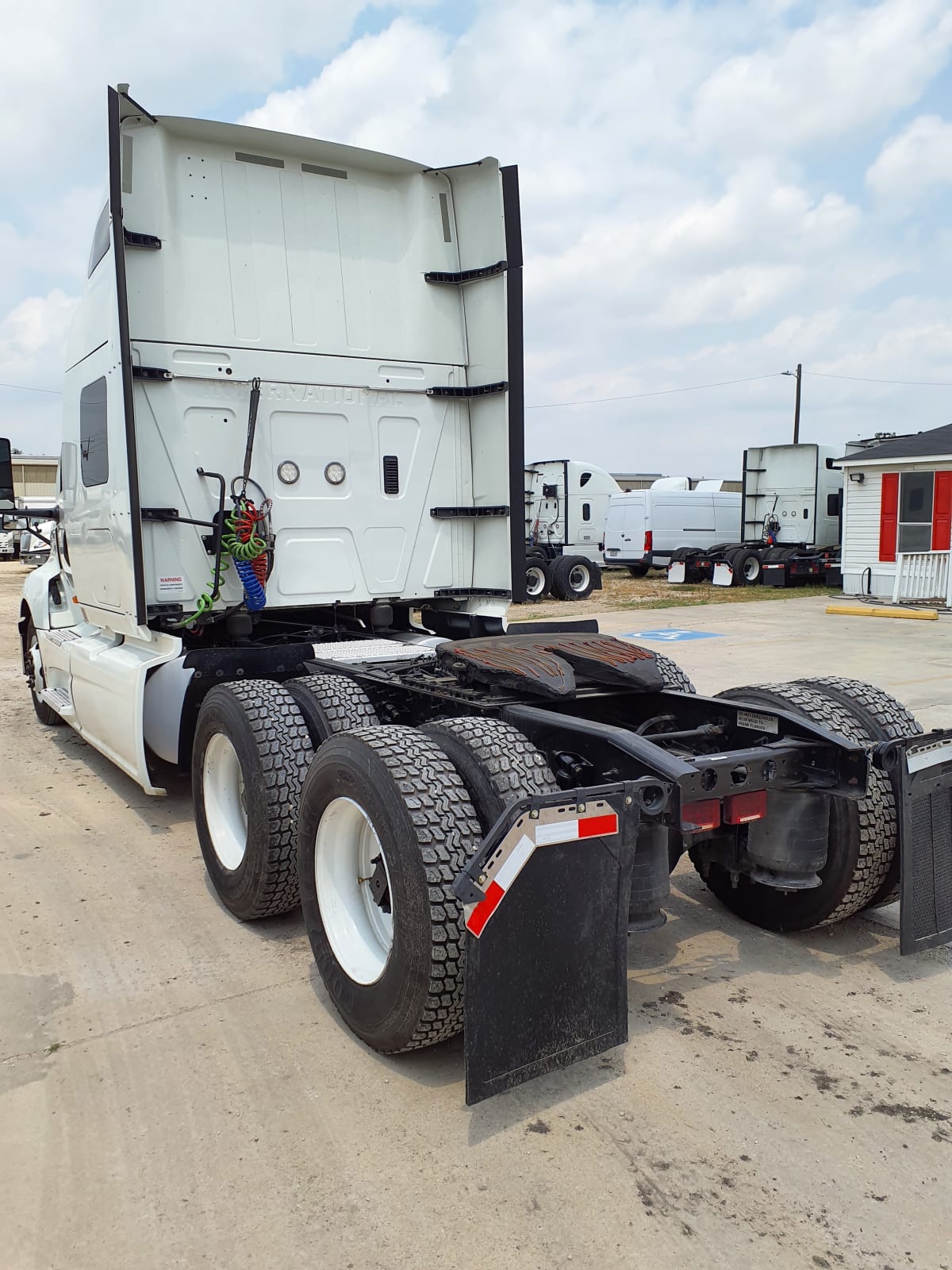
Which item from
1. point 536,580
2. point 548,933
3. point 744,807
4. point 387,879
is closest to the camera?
point 548,933

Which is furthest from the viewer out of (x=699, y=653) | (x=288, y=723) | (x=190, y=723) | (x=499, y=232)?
(x=699, y=653)

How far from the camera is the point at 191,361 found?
5.38m

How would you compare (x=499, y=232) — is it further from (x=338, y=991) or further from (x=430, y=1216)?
(x=430, y=1216)

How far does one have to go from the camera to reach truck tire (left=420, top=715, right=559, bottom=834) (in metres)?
3.04

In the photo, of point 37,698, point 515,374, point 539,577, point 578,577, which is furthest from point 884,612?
point 37,698

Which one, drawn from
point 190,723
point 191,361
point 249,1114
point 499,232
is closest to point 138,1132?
point 249,1114

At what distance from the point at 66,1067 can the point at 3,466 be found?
15.8ft

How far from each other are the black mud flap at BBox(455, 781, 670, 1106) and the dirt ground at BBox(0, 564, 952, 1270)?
0.84 ft

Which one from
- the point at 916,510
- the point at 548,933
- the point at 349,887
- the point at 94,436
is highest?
the point at 94,436

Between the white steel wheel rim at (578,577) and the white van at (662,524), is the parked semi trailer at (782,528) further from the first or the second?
the white steel wheel rim at (578,577)

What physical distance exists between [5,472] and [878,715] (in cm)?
581

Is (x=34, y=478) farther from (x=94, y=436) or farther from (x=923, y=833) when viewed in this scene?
(x=923, y=833)

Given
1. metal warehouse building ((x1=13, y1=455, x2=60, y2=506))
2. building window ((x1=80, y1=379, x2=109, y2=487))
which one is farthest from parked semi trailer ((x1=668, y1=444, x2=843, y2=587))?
metal warehouse building ((x1=13, y1=455, x2=60, y2=506))

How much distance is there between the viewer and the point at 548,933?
2711 millimetres
